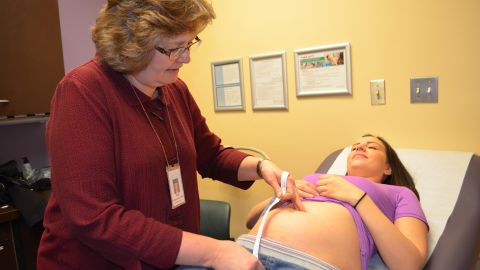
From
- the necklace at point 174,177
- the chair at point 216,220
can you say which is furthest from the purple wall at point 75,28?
the necklace at point 174,177

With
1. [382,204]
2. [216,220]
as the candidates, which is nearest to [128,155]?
[382,204]

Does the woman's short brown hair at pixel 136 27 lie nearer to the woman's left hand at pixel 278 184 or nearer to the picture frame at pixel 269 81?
the woman's left hand at pixel 278 184

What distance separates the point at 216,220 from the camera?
6.52 ft

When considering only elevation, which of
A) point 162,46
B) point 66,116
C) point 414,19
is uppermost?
point 414,19

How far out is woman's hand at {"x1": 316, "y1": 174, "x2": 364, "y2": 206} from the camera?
128 centimetres

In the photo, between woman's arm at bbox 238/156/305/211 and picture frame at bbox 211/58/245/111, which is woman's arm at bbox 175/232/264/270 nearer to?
woman's arm at bbox 238/156/305/211

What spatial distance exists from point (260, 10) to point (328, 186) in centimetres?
126

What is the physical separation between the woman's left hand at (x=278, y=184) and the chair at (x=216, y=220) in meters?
0.74

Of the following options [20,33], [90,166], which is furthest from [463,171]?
[20,33]

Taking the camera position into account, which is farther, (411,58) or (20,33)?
(20,33)

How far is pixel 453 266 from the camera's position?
1.14 metres

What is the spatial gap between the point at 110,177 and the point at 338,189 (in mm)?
800

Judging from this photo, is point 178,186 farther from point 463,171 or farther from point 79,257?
point 463,171

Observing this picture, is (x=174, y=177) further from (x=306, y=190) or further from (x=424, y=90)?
(x=424, y=90)
